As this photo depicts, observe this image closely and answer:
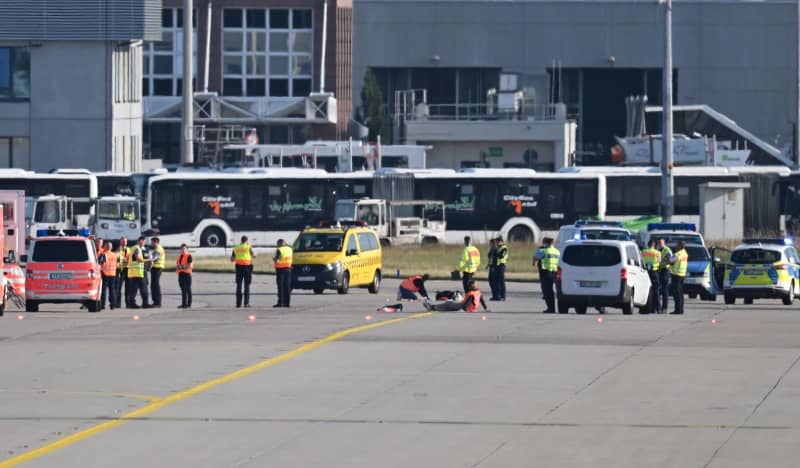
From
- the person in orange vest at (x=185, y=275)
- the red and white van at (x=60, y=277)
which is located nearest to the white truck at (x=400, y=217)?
the person in orange vest at (x=185, y=275)

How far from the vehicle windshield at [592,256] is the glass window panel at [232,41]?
194ft

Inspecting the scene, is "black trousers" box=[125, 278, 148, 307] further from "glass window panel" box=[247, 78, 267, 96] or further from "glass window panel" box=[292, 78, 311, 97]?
"glass window panel" box=[292, 78, 311, 97]

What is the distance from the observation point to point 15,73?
73812 mm

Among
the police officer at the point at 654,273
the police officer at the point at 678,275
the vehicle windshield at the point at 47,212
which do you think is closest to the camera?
the police officer at the point at 678,275

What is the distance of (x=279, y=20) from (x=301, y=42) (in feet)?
5.58

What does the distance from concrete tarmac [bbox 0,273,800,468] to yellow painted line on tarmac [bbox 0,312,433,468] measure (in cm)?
3

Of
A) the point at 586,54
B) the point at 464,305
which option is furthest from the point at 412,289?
the point at 586,54

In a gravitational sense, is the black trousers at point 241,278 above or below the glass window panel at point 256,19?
below

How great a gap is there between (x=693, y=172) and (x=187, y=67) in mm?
21327

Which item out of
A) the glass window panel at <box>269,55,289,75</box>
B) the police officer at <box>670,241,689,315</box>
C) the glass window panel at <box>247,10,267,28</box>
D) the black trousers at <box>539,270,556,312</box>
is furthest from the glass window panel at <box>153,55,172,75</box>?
the black trousers at <box>539,270,556,312</box>

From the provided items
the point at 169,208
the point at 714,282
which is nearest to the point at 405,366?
the point at 714,282

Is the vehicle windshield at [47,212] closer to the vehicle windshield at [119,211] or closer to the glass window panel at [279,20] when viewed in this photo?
the vehicle windshield at [119,211]

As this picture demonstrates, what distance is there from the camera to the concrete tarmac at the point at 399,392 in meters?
16.2

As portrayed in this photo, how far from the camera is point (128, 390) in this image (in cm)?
2088
